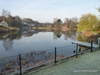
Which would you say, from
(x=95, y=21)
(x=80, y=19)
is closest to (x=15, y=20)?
Result: (x=80, y=19)

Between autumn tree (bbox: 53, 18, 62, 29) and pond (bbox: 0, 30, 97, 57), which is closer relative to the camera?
pond (bbox: 0, 30, 97, 57)

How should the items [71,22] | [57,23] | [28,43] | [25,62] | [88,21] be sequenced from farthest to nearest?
[57,23] → [71,22] → [88,21] → [28,43] → [25,62]

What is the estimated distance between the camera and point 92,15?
90.9 feet

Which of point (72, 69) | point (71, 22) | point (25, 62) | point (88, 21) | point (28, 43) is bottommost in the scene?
point (25, 62)

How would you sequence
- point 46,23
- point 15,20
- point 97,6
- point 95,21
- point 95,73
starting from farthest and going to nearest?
point 46,23, point 15,20, point 95,21, point 97,6, point 95,73

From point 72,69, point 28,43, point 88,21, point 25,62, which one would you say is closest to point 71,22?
point 88,21

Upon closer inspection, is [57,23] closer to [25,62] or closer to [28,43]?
[28,43]

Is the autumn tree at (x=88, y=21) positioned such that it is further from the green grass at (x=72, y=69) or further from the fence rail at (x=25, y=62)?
the green grass at (x=72, y=69)

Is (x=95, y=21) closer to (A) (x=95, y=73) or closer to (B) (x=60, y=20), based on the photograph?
(A) (x=95, y=73)

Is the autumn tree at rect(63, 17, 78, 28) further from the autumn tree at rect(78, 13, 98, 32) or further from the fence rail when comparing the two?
the fence rail

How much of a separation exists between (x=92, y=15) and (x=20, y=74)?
29844 millimetres

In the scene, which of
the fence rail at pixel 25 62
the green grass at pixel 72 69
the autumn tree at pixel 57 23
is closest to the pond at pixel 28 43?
the fence rail at pixel 25 62

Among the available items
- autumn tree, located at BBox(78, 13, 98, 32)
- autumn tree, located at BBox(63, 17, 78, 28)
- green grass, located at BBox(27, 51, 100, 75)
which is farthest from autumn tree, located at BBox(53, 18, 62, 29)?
green grass, located at BBox(27, 51, 100, 75)

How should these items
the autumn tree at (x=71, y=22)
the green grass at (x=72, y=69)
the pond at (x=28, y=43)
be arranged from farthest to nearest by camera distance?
the autumn tree at (x=71, y=22) < the pond at (x=28, y=43) < the green grass at (x=72, y=69)
